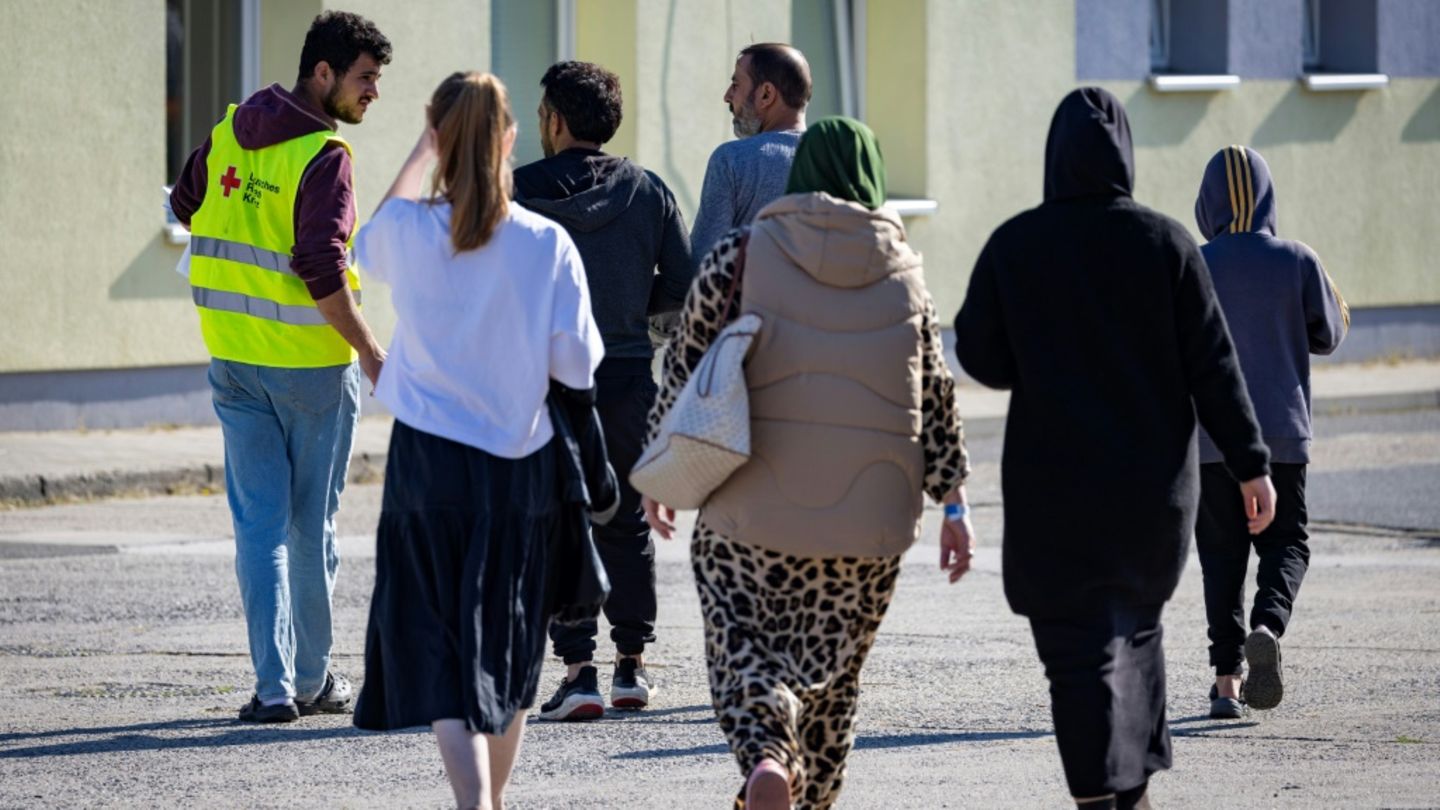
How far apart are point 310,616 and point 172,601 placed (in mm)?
2701

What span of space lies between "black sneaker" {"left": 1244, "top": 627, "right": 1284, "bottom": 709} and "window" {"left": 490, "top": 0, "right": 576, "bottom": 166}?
10.8 m

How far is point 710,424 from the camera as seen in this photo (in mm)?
5289

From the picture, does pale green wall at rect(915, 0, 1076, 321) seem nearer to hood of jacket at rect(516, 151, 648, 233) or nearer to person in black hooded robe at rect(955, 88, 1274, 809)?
hood of jacket at rect(516, 151, 648, 233)

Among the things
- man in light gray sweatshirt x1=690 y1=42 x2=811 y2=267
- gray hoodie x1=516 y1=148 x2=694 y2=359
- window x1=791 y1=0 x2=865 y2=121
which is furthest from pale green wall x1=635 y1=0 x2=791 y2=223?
gray hoodie x1=516 y1=148 x2=694 y2=359

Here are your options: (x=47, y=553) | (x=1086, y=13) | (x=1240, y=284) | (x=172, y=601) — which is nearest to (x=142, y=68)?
(x=47, y=553)

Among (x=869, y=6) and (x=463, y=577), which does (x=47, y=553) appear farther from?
(x=869, y=6)

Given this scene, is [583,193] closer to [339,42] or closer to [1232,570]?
[339,42]

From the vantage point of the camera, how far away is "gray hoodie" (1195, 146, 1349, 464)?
7551 millimetres

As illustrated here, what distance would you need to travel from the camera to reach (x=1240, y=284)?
7.57 m

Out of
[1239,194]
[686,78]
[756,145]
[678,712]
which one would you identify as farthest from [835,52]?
[678,712]

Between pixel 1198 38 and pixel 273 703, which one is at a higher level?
pixel 1198 38

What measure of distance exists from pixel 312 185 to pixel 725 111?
434 inches

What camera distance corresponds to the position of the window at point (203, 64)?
16.0 metres

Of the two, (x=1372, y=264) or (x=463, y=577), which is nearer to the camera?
(x=463, y=577)
